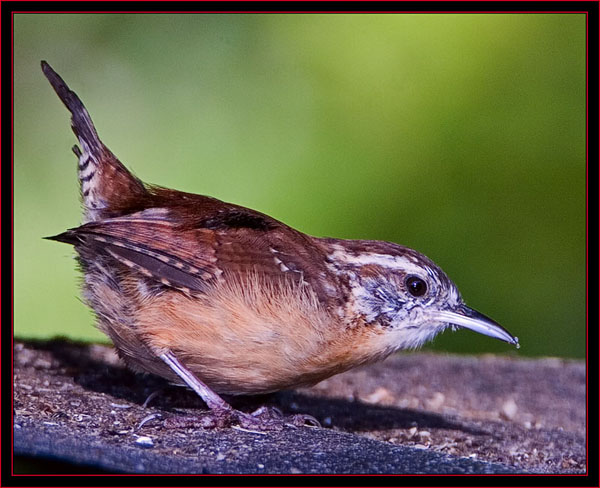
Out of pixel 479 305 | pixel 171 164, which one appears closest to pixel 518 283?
pixel 479 305

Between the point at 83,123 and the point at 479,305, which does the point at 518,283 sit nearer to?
the point at 479,305

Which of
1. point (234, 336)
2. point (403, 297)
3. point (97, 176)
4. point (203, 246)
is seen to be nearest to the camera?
point (234, 336)

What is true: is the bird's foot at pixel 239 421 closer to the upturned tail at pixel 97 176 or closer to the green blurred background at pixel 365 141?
the upturned tail at pixel 97 176

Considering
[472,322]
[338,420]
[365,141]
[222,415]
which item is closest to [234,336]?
[222,415]

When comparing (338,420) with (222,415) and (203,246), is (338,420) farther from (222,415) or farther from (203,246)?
(203,246)

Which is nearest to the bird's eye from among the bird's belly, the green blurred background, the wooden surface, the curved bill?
the curved bill

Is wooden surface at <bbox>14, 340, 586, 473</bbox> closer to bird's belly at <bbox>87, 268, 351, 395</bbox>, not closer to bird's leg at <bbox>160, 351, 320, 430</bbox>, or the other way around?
bird's leg at <bbox>160, 351, 320, 430</bbox>

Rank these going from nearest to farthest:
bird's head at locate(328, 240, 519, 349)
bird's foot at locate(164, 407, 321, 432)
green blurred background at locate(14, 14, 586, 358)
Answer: bird's foot at locate(164, 407, 321, 432)
bird's head at locate(328, 240, 519, 349)
green blurred background at locate(14, 14, 586, 358)

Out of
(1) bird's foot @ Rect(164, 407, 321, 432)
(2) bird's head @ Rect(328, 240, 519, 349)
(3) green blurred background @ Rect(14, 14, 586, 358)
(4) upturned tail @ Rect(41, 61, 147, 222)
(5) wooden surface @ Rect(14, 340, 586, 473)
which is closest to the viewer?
(5) wooden surface @ Rect(14, 340, 586, 473)
